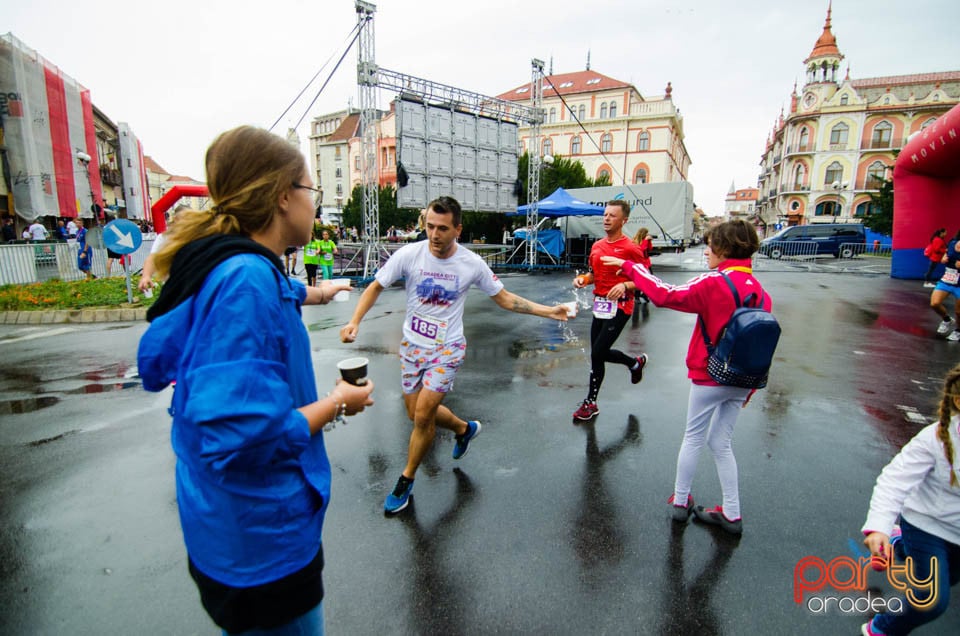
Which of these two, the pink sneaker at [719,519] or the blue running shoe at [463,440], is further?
the blue running shoe at [463,440]

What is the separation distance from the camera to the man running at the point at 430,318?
3135 millimetres

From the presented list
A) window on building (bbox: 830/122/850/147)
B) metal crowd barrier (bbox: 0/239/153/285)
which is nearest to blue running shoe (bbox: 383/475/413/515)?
metal crowd barrier (bbox: 0/239/153/285)

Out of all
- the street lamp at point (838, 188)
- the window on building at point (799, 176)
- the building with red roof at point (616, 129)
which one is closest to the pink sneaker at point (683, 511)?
Result: the building with red roof at point (616, 129)

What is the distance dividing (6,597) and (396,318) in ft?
24.5

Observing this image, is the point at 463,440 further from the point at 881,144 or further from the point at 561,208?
the point at 881,144

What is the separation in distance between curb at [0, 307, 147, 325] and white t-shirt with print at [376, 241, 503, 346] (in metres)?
8.84

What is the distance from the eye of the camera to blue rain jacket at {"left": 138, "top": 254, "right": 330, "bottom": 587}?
1.02 metres

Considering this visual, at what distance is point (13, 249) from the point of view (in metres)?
12.3

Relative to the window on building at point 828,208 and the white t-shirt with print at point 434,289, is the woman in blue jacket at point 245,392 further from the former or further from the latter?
the window on building at point 828,208

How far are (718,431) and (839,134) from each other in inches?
2998

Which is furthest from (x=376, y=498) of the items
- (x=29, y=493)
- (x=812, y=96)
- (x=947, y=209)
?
(x=812, y=96)

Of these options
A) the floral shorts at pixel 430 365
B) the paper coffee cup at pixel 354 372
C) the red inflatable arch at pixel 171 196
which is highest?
the red inflatable arch at pixel 171 196

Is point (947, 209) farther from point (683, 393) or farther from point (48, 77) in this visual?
point (48, 77)

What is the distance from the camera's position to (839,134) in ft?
198
